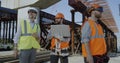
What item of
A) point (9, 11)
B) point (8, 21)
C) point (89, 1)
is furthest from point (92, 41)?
point (8, 21)

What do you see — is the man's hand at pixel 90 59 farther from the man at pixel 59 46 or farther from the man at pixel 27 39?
the man at pixel 59 46

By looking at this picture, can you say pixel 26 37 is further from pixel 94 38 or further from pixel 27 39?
pixel 94 38

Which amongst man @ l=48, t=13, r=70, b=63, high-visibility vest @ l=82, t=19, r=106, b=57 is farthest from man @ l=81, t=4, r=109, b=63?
man @ l=48, t=13, r=70, b=63

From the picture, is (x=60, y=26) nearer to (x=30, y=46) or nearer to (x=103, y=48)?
(x=30, y=46)

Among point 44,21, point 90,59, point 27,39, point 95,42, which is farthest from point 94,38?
point 44,21

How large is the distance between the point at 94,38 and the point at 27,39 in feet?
6.26

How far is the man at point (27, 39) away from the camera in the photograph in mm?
6445

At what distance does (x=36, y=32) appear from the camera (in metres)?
6.65

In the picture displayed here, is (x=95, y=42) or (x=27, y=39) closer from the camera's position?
(x=95, y=42)

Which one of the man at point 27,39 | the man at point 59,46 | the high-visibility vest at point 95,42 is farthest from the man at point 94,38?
the man at point 59,46

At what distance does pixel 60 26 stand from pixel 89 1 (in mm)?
20157

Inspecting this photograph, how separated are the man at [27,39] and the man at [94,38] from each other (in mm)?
1692

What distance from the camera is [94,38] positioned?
16.3 ft

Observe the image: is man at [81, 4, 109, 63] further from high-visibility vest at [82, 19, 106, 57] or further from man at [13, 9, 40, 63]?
man at [13, 9, 40, 63]
